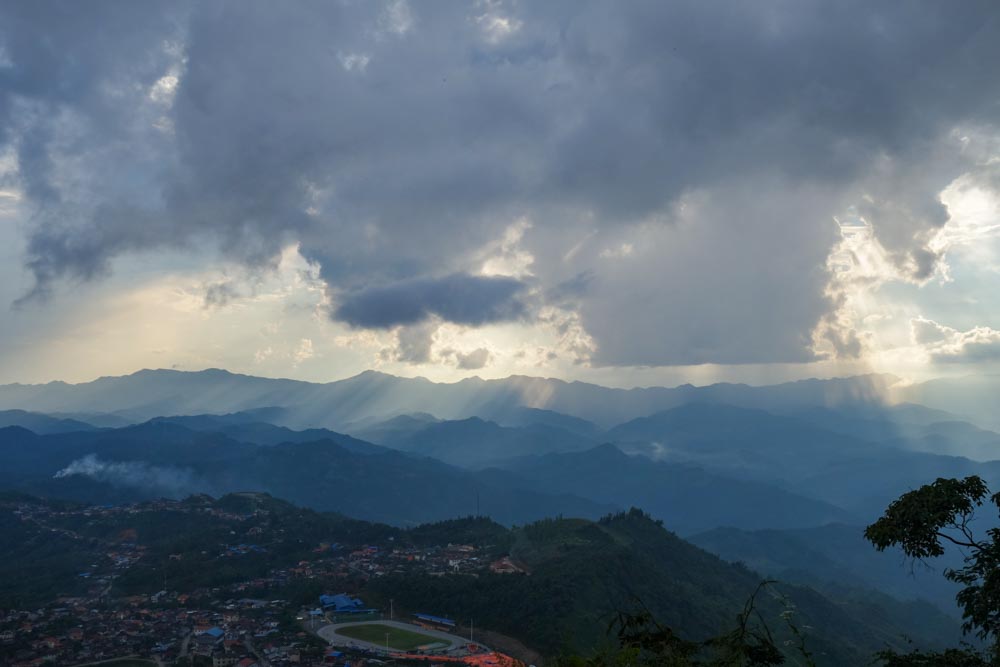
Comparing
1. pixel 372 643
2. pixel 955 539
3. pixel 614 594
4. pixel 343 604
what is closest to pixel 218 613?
pixel 343 604

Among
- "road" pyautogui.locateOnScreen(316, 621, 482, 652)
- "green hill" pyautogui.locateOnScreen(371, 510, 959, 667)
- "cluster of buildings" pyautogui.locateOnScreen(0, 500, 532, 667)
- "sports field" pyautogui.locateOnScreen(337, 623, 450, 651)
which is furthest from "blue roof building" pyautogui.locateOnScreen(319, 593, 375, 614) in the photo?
"green hill" pyautogui.locateOnScreen(371, 510, 959, 667)

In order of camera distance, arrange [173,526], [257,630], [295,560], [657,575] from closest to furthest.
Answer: [257,630], [657,575], [295,560], [173,526]

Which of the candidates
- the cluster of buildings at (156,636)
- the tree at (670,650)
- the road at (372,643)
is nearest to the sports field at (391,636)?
the road at (372,643)

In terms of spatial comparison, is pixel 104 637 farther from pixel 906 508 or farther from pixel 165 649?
pixel 906 508

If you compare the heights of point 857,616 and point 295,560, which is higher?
point 295,560

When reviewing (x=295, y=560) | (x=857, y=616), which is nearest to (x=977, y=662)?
(x=295, y=560)

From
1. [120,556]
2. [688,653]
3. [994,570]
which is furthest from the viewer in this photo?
[120,556]

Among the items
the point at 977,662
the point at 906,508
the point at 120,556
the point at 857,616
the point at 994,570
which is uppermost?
the point at 906,508
